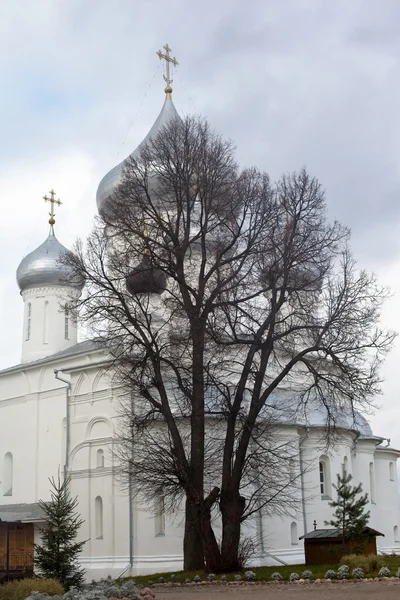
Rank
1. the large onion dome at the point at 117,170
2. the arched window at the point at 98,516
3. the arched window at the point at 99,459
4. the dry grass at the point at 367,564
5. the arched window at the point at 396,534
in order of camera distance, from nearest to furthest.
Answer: the dry grass at the point at 367,564 → the arched window at the point at 98,516 → the arched window at the point at 99,459 → the large onion dome at the point at 117,170 → the arched window at the point at 396,534

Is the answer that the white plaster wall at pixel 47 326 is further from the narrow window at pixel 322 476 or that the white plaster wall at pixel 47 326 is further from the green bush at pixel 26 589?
the green bush at pixel 26 589

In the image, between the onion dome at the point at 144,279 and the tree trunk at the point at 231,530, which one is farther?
the onion dome at the point at 144,279

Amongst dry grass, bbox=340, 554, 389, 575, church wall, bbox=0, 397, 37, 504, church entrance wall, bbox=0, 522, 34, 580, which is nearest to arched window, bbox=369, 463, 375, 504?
church wall, bbox=0, 397, 37, 504

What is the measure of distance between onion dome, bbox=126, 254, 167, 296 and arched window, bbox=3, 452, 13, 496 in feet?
46.6

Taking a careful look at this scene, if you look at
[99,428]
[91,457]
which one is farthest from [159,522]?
[99,428]

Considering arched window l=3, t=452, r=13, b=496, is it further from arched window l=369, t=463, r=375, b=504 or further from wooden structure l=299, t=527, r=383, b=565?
wooden structure l=299, t=527, r=383, b=565

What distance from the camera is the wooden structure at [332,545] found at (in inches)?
642

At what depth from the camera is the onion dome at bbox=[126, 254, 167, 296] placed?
54.7ft

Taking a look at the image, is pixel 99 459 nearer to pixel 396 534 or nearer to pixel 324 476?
pixel 324 476

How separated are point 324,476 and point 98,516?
24.5 feet

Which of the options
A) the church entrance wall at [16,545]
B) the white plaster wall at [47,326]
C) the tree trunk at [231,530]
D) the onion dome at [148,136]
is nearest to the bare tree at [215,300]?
the tree trunk at [231,530]

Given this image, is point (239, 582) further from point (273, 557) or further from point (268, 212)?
point (273, 557)

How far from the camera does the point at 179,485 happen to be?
15797 mm

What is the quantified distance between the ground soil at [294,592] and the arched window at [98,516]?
35.2ft
